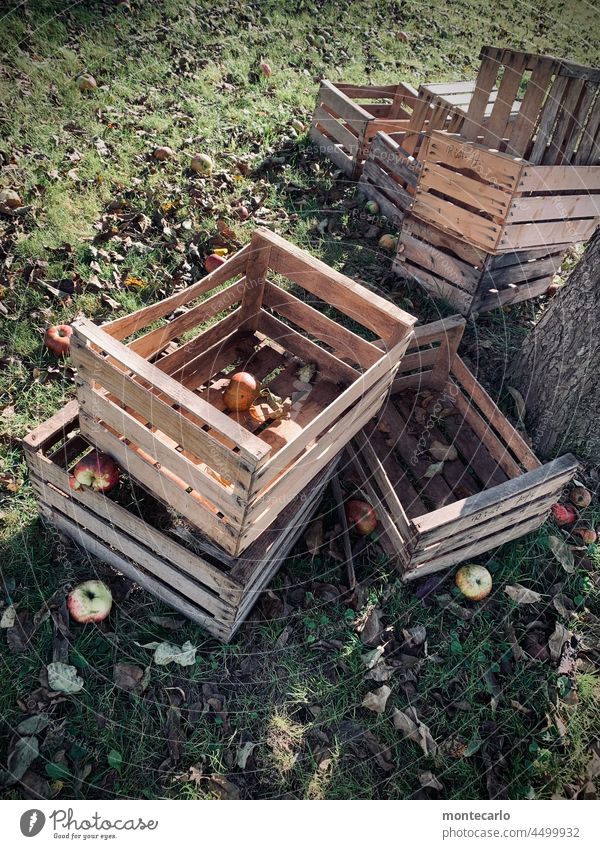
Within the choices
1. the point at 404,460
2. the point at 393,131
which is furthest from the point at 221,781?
the point at 393,131

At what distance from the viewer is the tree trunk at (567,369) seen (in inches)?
167

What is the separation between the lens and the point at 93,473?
3.09 metres

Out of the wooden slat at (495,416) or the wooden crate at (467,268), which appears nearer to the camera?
the wooden slat at (495,416)

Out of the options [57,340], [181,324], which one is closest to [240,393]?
[181,324]

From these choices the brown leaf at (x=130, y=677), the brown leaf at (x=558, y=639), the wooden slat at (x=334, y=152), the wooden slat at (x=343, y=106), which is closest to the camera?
the brown leaf at (x=130, y=677)

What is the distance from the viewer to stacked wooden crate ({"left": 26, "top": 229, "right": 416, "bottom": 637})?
270 centimetres

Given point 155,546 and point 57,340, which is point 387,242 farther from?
point 155,546

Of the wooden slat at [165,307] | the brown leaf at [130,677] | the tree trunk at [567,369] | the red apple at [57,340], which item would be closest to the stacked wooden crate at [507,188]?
the tree trunk at [567,369]

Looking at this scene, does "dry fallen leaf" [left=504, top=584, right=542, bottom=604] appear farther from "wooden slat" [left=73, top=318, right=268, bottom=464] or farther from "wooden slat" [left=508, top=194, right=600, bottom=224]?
"wooden slat" [left=508, top=194, right=600, bottom=224]

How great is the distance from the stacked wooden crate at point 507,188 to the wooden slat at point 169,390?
3.12 metres

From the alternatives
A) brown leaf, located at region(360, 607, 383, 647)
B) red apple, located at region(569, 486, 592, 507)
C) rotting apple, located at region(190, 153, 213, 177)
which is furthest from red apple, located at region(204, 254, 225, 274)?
red apple, located at region(569, 486, 592, 507)

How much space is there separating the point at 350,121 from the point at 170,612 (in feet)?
17.5

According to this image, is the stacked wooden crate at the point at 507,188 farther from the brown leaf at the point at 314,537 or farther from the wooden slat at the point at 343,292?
the brown leaf at the point at 314,537

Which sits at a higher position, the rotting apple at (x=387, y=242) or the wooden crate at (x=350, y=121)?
the wooden crate at (x=350, y=121)
